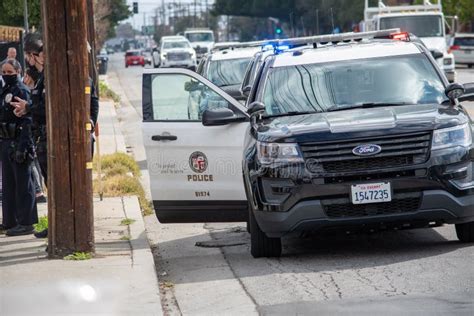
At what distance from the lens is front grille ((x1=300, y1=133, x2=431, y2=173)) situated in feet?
29.8

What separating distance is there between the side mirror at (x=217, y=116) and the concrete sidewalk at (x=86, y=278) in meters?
1.29

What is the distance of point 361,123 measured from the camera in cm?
925

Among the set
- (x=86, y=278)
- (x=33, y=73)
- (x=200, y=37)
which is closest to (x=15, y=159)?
(x=33, y=73)

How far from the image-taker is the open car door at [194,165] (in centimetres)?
1056

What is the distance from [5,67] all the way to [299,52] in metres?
2.98

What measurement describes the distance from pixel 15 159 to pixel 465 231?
14.9 ft

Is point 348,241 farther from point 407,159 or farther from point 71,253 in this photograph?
point 71,253

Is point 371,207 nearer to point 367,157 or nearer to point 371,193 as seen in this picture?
point 371,193

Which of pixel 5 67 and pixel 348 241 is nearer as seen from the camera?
pixel 348 241

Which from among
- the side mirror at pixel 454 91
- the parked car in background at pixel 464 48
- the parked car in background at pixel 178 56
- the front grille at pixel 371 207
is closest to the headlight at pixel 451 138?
the front grille at pixel 371 207

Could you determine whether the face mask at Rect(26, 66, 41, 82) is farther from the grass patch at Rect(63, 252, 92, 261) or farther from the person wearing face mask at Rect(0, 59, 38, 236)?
the grass patch at Rect(63, 252, 92, 261)

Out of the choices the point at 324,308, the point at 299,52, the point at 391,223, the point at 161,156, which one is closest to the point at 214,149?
the point at 161,156

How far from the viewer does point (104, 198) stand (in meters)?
14.0

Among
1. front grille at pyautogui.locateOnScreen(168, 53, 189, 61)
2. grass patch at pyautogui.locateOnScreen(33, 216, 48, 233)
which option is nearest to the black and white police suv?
grass patch at pyautogui.locateOnScreen(33, 216, 48, 233)
